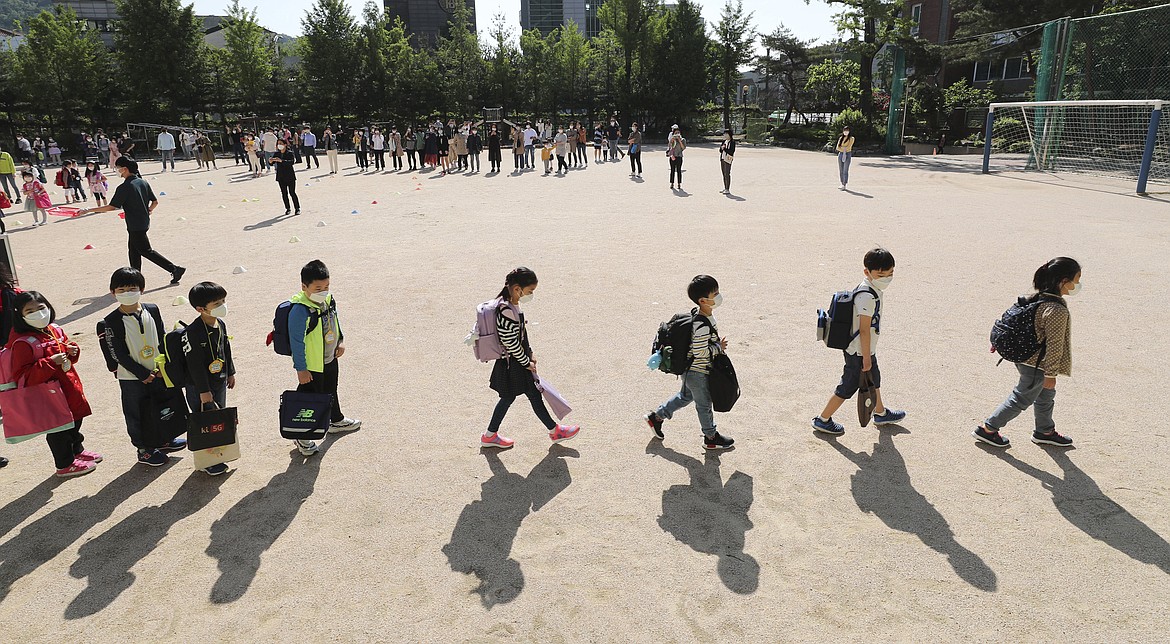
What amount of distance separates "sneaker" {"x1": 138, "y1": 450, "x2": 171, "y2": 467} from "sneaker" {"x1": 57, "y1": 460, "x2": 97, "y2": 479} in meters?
0.31

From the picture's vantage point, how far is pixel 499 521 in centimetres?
420

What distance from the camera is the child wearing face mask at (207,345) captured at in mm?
4379

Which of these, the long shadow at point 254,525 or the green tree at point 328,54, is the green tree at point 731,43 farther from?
the long shadow at point 254,525

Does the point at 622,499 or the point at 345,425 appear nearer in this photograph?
the point at 622,499

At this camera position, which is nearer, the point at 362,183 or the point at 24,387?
the point at 24,387

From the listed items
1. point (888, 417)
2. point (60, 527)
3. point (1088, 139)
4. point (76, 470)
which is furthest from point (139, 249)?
point (1088, 139)

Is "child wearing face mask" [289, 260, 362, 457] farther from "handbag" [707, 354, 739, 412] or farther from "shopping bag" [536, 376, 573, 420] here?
"handbag" [707, 354, 739, 412]

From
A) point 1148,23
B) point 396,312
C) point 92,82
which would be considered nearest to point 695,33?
→ point 1148,23

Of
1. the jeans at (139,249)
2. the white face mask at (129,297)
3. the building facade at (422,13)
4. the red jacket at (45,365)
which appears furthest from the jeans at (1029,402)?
the building facade at (422,13)

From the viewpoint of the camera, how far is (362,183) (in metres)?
21.2

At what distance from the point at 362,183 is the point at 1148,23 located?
994 inches

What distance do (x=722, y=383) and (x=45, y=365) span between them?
169 inches

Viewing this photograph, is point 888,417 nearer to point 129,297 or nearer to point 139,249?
point 129,297

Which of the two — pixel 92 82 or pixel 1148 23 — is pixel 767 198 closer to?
pixel 1148 23
